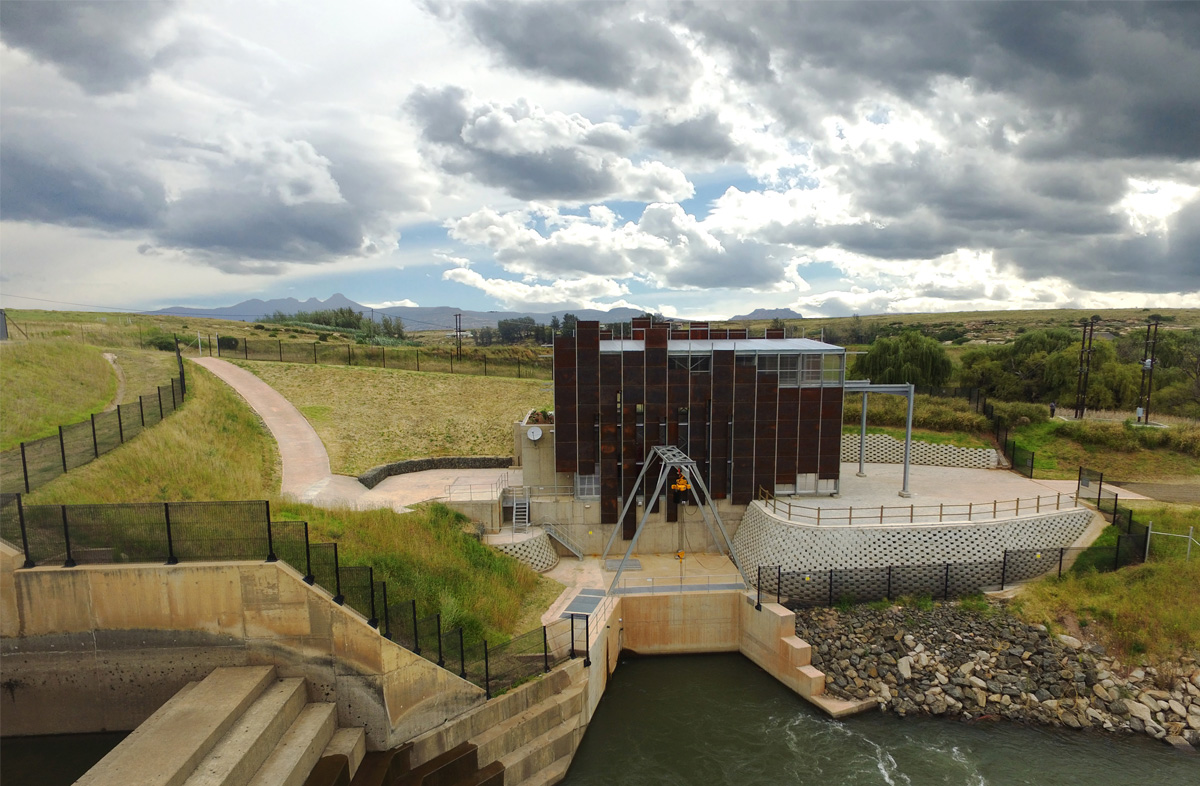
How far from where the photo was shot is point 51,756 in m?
14.0

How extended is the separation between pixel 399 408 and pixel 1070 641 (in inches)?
1332

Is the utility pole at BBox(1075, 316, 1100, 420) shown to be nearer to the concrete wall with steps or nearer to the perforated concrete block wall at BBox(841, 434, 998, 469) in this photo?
the perforated concrete block wall at BBox(841, 434, 998, 469)

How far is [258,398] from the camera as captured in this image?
116ft

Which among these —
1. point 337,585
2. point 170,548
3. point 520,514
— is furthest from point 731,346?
point 170,548

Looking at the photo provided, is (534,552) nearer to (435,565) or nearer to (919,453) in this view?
(435,565)

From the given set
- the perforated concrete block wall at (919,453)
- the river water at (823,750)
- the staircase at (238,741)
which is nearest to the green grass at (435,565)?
the staircase at (238,741)

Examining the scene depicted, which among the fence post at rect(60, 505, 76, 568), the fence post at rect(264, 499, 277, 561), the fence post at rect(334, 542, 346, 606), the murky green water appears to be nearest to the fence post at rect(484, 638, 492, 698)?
the fence post at rect(334, 542, 346, 606)

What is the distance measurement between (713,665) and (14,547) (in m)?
19.9

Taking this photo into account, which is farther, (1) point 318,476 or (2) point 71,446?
(1) point 318,476

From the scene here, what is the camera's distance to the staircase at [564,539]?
25781mm

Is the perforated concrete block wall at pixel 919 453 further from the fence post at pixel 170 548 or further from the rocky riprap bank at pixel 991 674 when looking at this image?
the fence post at pixel 170 548

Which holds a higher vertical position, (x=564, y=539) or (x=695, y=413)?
(x=695, y=413)

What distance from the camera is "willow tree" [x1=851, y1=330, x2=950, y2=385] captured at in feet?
153

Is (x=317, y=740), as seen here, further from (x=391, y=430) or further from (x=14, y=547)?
(x=391, y=430)
